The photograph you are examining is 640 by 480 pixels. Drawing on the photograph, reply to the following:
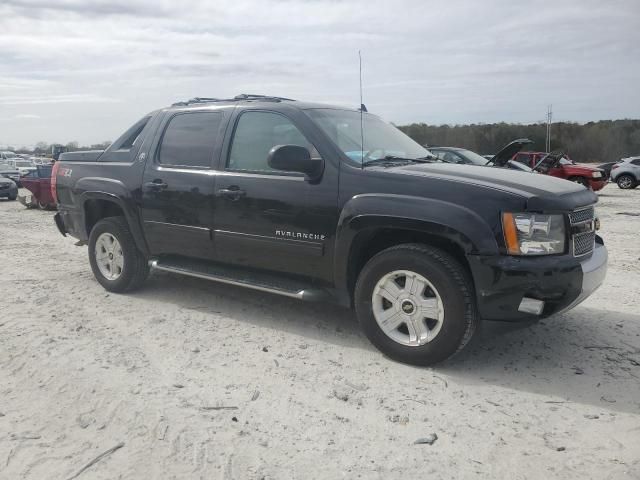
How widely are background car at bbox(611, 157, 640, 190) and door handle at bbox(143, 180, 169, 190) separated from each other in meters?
24.1

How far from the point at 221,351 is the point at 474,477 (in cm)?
216

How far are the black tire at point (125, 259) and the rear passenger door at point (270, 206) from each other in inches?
50.1

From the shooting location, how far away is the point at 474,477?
2621mm

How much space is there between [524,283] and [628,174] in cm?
2413

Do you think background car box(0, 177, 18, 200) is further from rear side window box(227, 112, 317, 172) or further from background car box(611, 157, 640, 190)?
background car box(611, 157, 640, 190)

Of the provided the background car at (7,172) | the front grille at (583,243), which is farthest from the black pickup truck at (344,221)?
the background car at (7,172)

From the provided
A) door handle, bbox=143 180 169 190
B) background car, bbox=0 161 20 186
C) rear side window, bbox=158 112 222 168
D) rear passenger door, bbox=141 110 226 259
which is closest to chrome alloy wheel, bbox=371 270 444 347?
rear passenger door, bbox=141 110 226 259

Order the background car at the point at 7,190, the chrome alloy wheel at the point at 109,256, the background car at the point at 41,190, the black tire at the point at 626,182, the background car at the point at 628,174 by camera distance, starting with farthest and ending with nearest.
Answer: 1. the black tire at the point at 626,182
2. the background car at the point at 628,174
3. the background car at the point at 7,190
4. the background car at the point at 41,190
5. the chrome alloy wheel at the point at 109,256

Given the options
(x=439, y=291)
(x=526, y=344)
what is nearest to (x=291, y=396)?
(x=439, y=291)

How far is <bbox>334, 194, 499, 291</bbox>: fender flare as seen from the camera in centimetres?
355

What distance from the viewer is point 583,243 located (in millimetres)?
3854

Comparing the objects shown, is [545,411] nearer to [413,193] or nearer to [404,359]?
[404,359]

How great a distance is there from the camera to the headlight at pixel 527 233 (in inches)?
138

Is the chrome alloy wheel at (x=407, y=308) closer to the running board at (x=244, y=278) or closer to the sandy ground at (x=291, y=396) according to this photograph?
the sandy ground at (x=291, y=396)
